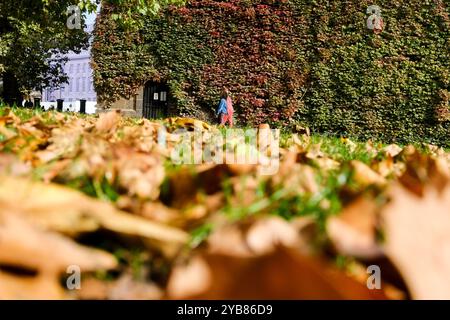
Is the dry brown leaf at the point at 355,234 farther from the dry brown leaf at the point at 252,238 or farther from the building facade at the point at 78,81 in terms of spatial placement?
the building facade at the point at 78,81

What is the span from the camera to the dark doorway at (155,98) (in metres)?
17.1

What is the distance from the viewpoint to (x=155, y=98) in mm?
17125

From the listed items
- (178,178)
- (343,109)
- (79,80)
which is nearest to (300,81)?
(343,109)

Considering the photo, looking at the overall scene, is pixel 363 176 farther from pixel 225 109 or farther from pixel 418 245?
pixel 225 109

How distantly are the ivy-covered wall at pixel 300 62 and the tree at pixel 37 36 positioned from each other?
1.60m

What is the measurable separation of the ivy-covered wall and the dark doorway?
1.18 feet

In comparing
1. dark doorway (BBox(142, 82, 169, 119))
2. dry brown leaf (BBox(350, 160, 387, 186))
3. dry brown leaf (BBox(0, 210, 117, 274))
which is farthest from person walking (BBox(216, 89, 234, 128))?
dry brown leaf (BBox(0, 210, 117, 274))

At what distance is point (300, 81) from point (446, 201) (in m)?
15.0

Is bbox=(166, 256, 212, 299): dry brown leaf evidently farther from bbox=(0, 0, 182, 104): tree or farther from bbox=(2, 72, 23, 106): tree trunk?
bbox=(2, 72, 23, 106): tree trunk

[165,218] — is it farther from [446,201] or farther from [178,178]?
[446,201]

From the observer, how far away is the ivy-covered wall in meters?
14.9

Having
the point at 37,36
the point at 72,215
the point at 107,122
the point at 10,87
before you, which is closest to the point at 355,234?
the point at 72,215
